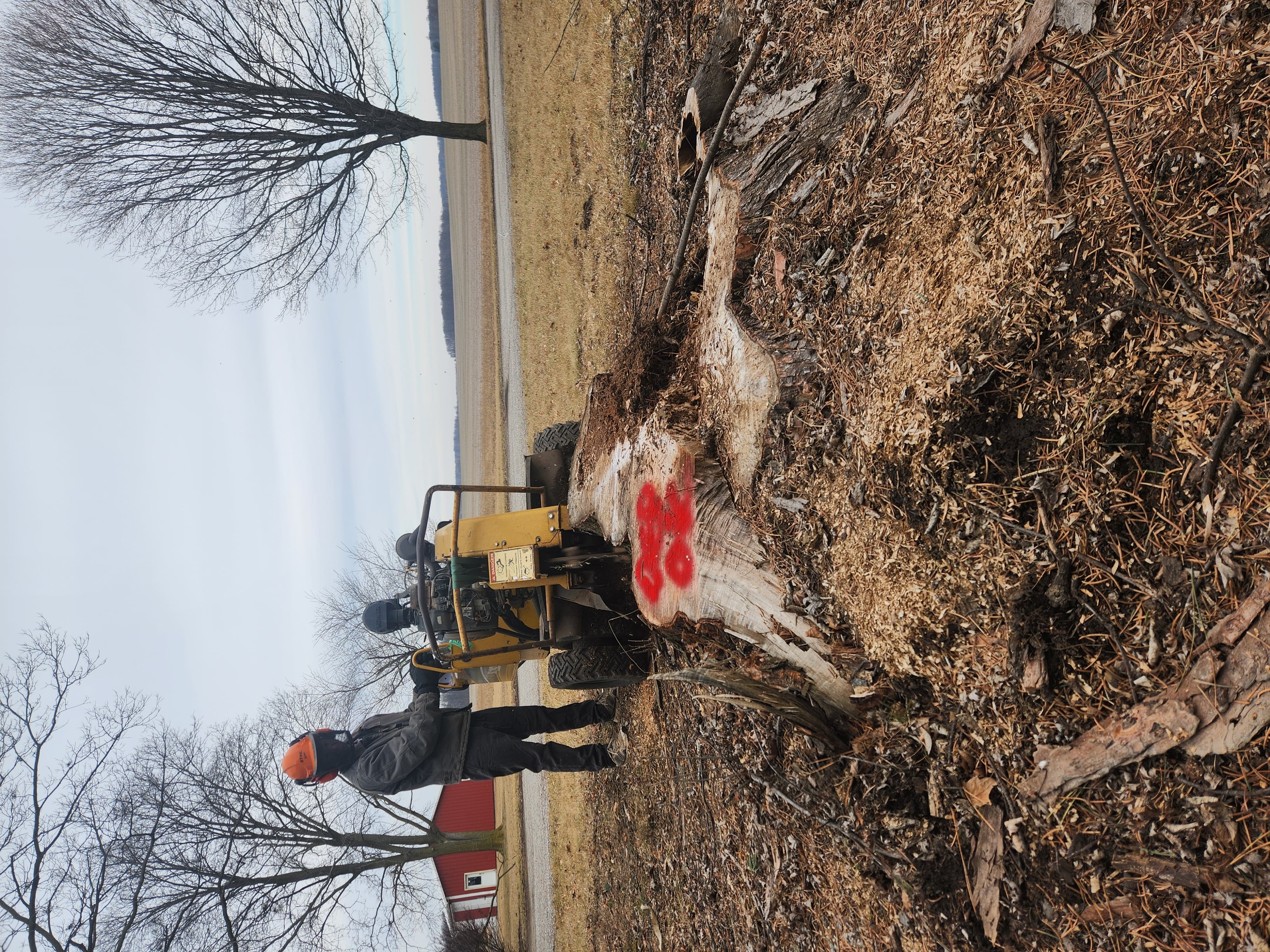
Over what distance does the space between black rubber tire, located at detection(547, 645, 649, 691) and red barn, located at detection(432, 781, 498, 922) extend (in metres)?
9.67

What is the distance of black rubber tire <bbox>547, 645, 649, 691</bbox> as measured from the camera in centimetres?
609

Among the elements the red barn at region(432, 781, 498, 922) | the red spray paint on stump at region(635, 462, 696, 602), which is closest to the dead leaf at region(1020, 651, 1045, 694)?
the red spray paint on stump at region(635, 462, 696, 602)

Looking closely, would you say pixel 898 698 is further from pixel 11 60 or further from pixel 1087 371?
pixel 11 60

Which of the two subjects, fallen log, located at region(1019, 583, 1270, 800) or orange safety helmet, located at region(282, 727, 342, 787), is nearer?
fallen log, located at region(1019, 583, 1270, 800)

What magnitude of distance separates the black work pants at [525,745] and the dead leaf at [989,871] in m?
4.60

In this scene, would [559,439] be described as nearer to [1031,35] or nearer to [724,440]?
[724,440]

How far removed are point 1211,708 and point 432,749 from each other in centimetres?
588

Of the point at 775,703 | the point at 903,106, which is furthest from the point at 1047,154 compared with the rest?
the point at 775,703

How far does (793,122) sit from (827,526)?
2.25 m

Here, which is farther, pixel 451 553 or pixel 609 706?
pixel 609 706

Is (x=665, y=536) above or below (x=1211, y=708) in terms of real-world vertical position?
above

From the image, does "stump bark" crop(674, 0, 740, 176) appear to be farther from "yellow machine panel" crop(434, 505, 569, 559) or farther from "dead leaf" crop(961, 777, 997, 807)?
"dead leaf" crop(961, 777, 997, 807)

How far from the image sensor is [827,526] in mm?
3205

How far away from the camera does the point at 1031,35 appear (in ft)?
8.11
